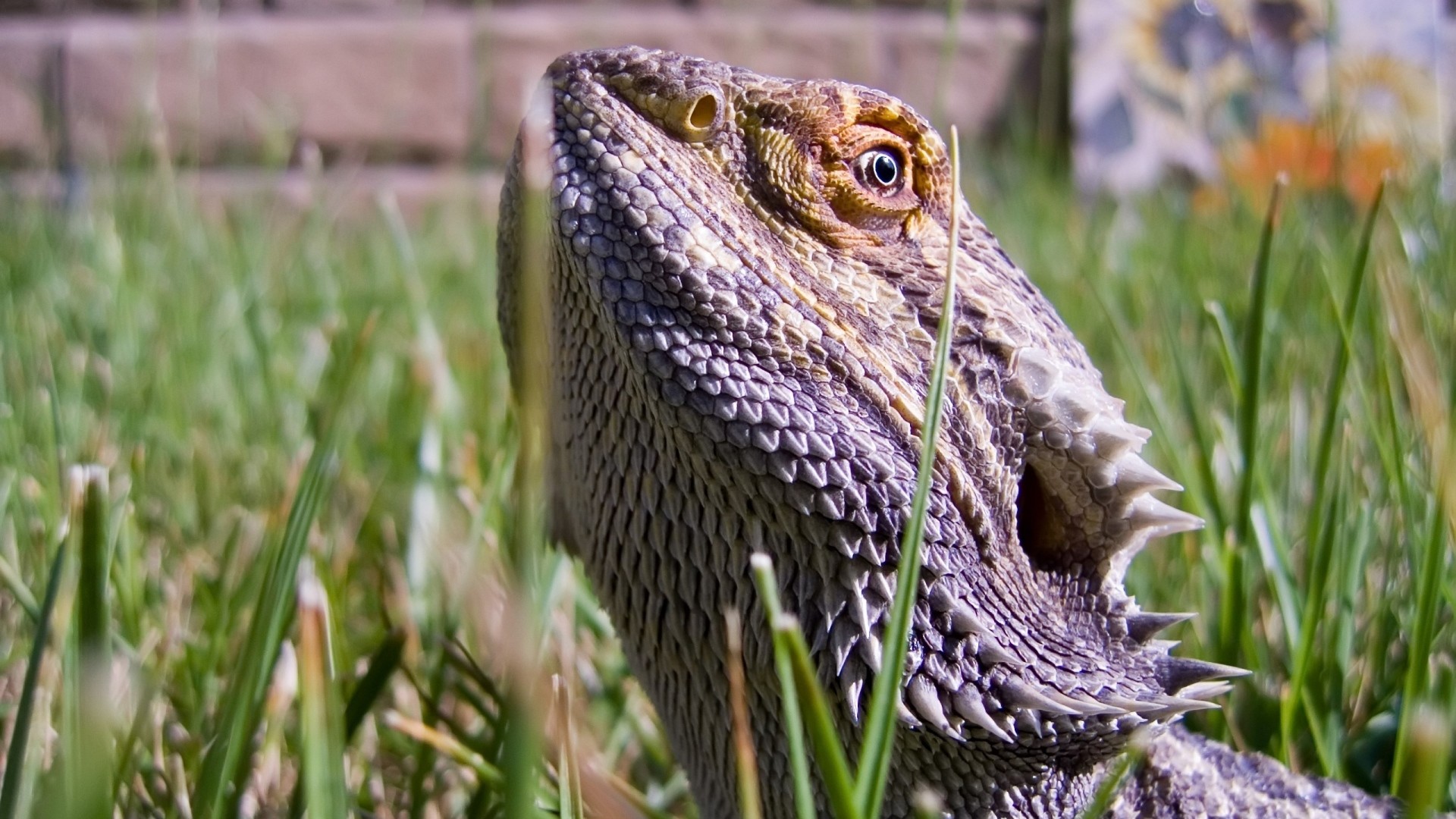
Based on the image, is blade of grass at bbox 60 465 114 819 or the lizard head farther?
the lizard head

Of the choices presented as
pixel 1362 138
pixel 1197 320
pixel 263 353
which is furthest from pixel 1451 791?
pixel 1362 138

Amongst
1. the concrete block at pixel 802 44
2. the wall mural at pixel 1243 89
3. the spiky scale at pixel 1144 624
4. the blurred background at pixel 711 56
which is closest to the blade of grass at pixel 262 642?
the spiky scale at pixel 1144 624

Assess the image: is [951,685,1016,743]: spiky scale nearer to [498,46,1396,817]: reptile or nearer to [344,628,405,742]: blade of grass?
[498,46,1396,817]: reptile

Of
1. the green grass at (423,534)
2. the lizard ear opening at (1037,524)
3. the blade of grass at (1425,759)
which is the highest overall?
the blade of grass at (1425,759)

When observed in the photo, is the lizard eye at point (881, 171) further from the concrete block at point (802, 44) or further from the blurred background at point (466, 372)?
the concrete block at point (802, 44)

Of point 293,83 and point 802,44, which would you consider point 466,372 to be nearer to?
point 293,83

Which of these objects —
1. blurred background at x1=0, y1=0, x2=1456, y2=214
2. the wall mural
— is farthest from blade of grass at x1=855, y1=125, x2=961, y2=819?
blurred background at x1=0, y1=0, x2=1456, y2=214

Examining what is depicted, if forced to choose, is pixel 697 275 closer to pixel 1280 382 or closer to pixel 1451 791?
pixel 1451 791


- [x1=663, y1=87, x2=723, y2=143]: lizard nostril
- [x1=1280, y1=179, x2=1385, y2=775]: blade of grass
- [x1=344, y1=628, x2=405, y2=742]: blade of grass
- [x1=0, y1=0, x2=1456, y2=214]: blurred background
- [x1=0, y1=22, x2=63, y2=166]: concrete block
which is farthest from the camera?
[x1=0, y1=22, x2=63, y2=166]: concrete block
